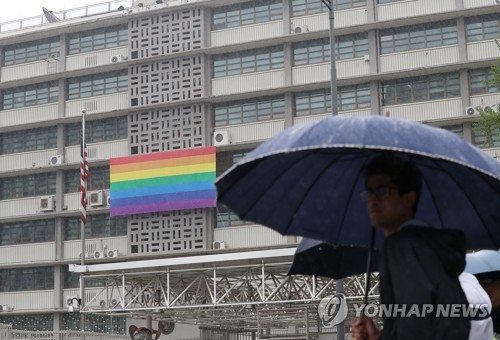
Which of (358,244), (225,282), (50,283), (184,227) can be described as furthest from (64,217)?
(358,244)

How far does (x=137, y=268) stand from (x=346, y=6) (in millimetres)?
16328

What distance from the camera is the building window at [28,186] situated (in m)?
44.8

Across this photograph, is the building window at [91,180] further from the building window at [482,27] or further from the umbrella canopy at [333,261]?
the umbrella canopy at [333,261]

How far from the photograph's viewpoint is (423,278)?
360cm

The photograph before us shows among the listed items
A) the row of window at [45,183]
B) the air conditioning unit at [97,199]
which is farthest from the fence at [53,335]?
the row of window at [45,183]

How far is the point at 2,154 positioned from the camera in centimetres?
4597

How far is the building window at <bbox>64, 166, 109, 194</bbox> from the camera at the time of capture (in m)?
43.5

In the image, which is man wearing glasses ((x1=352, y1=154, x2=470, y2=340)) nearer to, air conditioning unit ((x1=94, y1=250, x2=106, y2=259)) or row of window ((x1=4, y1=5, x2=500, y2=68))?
row of window ((x1=4, y1=5, x2=500, y2=68))

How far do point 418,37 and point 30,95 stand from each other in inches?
731

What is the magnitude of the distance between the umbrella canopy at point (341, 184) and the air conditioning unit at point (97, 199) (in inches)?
1479

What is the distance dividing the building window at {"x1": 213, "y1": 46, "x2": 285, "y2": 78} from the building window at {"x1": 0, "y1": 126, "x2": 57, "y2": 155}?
895 cm

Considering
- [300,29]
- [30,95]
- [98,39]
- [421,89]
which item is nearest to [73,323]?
[30,95]

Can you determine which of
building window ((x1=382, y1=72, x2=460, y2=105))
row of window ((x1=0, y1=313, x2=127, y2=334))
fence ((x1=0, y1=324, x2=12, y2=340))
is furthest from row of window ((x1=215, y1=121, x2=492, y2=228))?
fence ((x1=0, y1=324, x2=12, y2=340))

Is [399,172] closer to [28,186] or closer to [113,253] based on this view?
[113,253]
